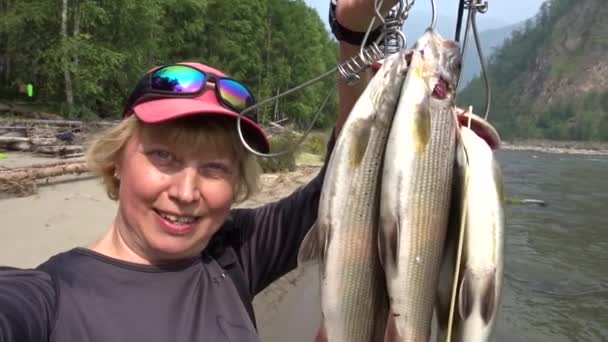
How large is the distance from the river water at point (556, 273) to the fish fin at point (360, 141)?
2730mm

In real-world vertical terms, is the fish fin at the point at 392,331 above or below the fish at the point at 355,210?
below

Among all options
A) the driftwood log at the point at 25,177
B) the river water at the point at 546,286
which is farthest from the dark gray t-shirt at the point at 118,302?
the driftwood log at the point at 25,177

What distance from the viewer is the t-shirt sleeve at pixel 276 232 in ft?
7.70

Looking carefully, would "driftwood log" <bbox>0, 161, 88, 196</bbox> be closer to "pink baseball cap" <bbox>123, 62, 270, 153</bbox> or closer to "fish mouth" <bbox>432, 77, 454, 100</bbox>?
"pink baseball cap" <bbox>123, 62, 270, 153</bbox>

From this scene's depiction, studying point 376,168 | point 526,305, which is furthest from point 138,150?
point 526,305

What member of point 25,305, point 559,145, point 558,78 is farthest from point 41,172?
point 558,78

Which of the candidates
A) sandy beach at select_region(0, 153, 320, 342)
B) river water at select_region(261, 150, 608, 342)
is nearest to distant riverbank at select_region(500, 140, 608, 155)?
river water at select_region(261, 150, 608, 342)

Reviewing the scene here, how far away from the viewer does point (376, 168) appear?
1885 mm

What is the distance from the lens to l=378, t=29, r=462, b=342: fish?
5.88 ft

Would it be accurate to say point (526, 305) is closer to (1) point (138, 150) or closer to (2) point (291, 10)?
(1) point (138, 150)

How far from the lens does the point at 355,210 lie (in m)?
1.88

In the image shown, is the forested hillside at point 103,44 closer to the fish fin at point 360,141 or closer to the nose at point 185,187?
the nose at point 185,187

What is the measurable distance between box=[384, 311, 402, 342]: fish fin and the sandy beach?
116 inches

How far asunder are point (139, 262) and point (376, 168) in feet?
3.21
